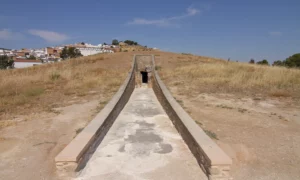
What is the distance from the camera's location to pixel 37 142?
4723 mm

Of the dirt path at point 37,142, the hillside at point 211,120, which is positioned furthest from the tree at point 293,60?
the dirt path at point 37,142

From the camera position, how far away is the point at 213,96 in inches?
360

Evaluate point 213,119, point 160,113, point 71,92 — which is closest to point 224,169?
point 213,119

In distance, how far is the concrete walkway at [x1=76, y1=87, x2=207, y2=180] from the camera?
351 cm

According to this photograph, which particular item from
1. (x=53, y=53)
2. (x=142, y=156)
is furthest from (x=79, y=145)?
(x=53, y=53)

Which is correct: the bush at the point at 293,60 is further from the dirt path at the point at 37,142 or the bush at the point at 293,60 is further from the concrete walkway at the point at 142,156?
the dirt path at the point at 37,142

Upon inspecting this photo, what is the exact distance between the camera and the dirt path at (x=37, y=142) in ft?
11.9

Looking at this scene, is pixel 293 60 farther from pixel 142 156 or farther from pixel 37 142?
pixel 37 142

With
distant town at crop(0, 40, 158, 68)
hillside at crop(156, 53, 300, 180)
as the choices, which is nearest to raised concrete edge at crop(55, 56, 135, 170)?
hillside at crop(156, 53, 300, 180)

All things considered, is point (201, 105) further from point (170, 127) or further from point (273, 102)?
point (273, 102)

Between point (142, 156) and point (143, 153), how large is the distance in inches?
4.6

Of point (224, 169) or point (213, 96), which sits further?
point (213, 96)

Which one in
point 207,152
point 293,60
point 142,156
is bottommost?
point 142,156

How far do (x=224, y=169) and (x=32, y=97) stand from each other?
9273 mm
